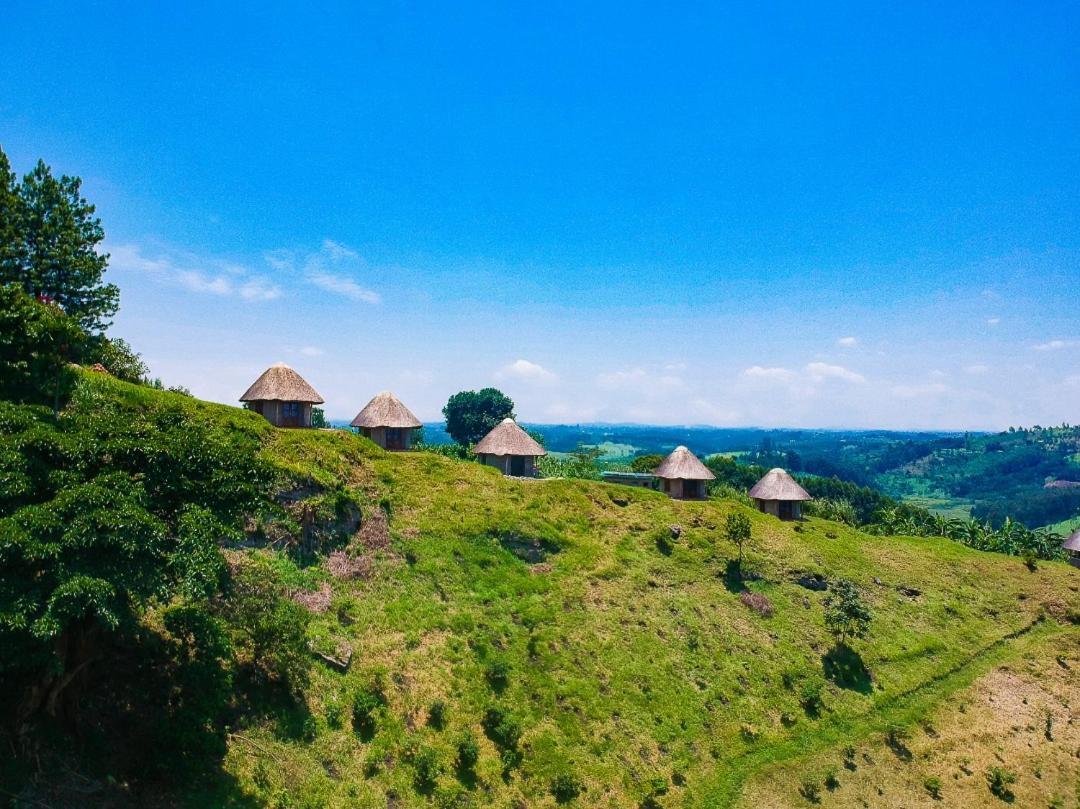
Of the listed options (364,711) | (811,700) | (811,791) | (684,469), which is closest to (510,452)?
(684,469)

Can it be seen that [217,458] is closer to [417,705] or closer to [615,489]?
[417,705]

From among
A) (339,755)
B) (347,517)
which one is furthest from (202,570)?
(347,517)

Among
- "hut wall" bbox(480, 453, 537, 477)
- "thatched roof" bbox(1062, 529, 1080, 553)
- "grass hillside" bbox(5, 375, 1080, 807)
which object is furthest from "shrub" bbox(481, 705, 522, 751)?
"thatched roof" bbox(1062, 529, 1080, 553)

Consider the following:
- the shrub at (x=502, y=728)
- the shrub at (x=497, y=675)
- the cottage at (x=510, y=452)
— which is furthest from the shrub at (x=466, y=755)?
the cottage at (x=510, y=452)

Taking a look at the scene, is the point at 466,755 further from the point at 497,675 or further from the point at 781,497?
the point at 781,497

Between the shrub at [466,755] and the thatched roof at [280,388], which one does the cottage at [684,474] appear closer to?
the thatched roof at [280,388]

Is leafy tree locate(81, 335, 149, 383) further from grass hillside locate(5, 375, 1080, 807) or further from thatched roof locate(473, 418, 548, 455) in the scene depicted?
thatched roof locate(473, 418, 548, 455)
